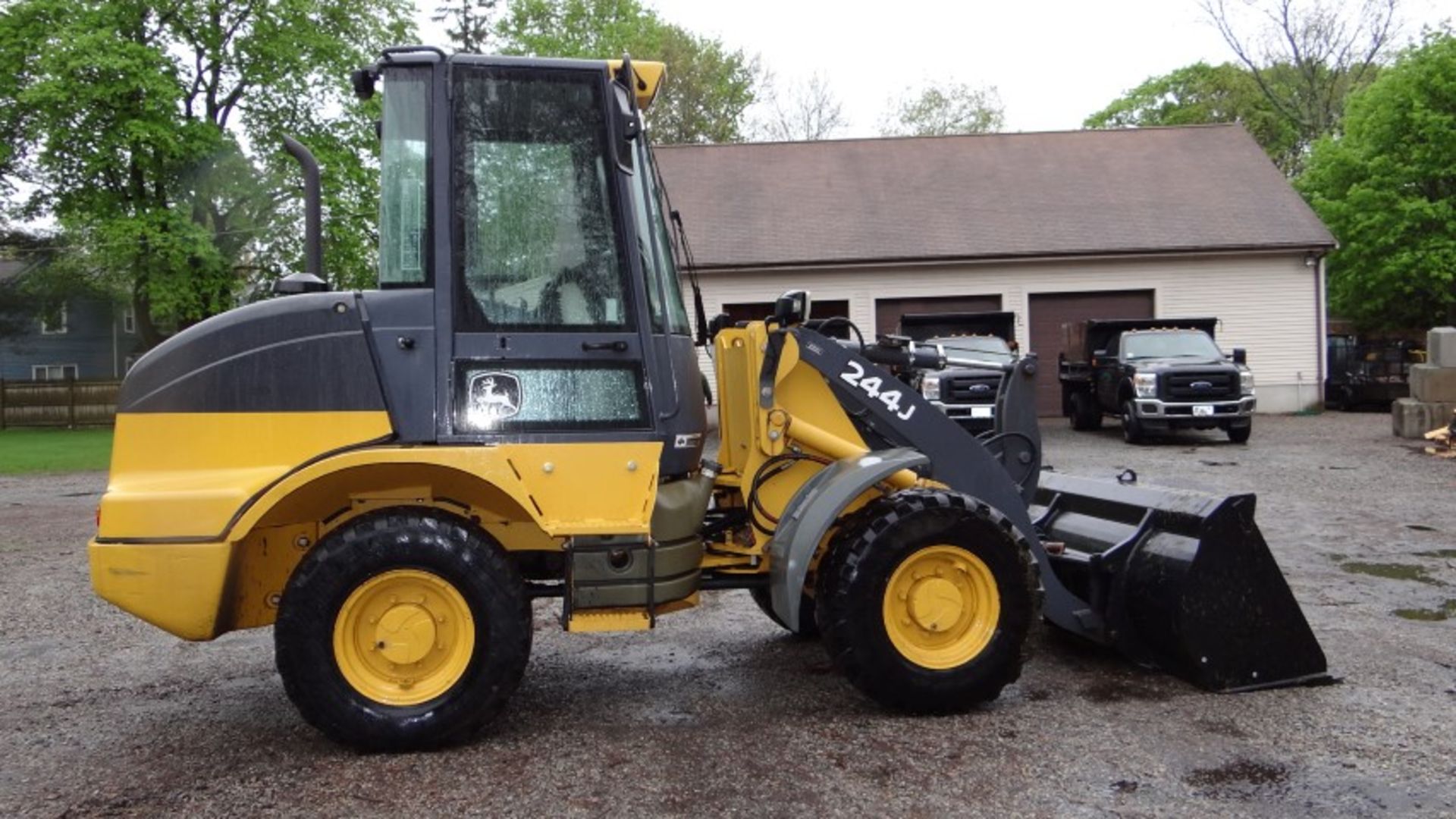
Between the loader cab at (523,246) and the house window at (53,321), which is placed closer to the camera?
the loader cab at (523,246)

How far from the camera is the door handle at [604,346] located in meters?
4.82

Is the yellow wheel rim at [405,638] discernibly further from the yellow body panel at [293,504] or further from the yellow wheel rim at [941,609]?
the yellow wheel rim at [941,609]

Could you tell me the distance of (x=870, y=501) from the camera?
17.0ft

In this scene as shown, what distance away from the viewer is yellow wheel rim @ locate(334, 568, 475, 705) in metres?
4.64

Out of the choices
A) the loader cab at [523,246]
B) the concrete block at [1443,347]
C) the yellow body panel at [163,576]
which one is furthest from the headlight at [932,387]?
the yellow body panel at [163,576]

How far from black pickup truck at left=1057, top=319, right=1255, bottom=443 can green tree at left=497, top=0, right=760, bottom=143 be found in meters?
30.5

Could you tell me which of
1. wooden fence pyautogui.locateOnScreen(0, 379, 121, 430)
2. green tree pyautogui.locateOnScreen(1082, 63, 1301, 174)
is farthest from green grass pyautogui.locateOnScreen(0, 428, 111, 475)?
green tree pyautogui.locateOnScreen(1082, 63, 1301, 174)

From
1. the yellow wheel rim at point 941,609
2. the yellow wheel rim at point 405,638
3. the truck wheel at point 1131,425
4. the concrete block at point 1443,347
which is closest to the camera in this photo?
the yellow wheel rim at point 405,638

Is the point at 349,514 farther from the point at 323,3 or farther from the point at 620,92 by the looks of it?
the point at 323,3

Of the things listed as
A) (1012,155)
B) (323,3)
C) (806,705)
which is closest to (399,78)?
(806,705)

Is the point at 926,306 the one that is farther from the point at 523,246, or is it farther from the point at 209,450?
the point at 209,450

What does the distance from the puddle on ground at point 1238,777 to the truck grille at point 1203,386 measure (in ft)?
45.6

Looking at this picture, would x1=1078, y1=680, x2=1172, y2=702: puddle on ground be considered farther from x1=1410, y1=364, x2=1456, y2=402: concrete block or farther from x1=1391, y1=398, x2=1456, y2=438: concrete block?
x1=1410, y1=364, x2=1456, y2=402: concrete block

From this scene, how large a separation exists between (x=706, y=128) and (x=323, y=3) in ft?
63.4
